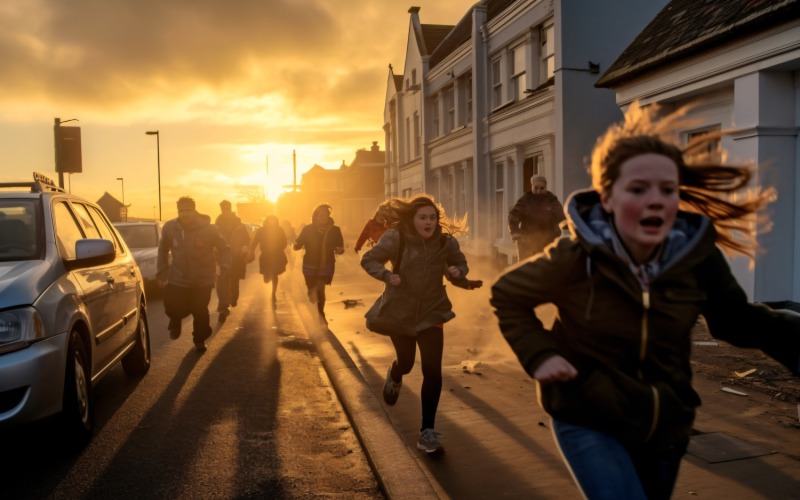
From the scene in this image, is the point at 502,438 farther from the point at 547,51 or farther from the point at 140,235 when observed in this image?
the point at 547,51

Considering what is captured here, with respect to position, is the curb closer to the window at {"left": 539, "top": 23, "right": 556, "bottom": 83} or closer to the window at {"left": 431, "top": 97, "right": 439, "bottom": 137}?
the window at {"left": 539, "top": 23, "right": 556, "bottom": 83}

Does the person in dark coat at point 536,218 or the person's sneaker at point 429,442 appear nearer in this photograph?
the person's sneaker at point 429,442

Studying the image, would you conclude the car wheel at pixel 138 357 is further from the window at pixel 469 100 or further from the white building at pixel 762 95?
the window at pixel 469 100

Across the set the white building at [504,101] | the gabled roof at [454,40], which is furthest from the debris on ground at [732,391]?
the gabled roof at [454,40]

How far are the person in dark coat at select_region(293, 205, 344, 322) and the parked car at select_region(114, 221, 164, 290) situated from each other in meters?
5.30

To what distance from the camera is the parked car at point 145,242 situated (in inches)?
603

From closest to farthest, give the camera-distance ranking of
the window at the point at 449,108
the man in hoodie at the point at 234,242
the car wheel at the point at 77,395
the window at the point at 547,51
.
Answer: the car wheel at the point at 77,395 < the man in hoodie at the point at 234,242 < the window at the point at 547,51 < the window at the point at 449,108

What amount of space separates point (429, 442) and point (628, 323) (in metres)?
2.70

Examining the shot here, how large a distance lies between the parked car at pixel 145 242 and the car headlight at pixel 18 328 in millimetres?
11008

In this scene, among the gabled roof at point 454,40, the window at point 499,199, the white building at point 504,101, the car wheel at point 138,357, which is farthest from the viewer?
the gabled roof at point 454,40

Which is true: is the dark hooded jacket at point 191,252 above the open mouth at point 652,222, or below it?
below

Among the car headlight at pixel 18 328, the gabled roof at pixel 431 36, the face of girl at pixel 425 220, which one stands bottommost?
the car headlight at pixel 18 328

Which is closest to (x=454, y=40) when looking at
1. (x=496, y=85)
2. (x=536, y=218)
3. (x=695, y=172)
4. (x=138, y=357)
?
Result: (x=496, y=85)

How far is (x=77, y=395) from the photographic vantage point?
500 cm
